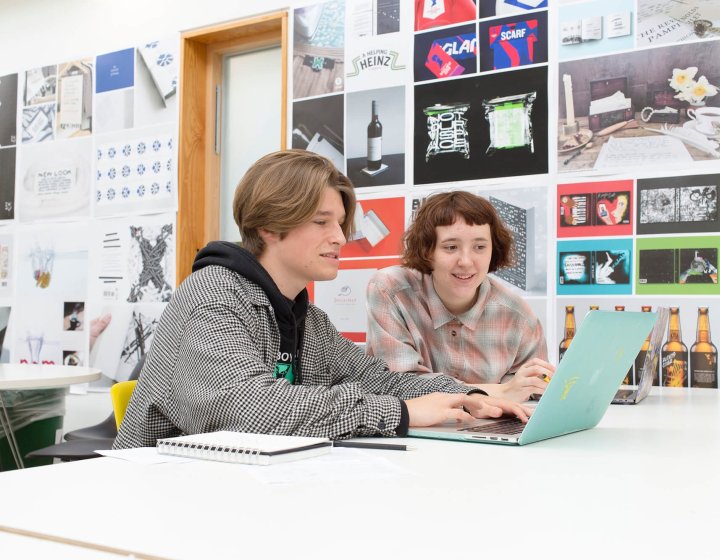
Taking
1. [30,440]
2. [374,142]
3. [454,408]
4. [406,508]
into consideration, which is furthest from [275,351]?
[374,142]

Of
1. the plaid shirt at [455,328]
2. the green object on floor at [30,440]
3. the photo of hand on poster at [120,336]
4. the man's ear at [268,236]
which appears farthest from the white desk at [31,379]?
the man's ear at [268,236]

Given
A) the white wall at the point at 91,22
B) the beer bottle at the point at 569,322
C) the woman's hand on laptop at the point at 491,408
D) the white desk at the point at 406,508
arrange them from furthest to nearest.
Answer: the white wall at the point at 91,22
the beer bottle at the point at 569,322
the woman's hand on laptop at the point at 491,408
the white desk at the point at 406,508

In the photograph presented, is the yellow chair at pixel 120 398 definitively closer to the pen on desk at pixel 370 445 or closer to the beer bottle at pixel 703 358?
the pen on desk at pixel 370 445

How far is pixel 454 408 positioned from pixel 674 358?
1715mm

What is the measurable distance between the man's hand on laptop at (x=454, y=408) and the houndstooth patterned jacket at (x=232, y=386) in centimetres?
6

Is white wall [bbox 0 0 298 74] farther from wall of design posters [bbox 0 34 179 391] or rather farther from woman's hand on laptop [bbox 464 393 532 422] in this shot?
woman's hand on laptop [bbox 464 393 532 422]

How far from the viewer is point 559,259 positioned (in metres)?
3.04

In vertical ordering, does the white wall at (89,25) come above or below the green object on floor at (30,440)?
above

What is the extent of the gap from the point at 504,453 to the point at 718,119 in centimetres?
211

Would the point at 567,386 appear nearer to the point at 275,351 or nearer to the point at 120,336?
the point at 275,351

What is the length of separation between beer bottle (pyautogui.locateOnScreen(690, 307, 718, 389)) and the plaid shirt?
829 mm

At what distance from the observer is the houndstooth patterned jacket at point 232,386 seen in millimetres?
1213

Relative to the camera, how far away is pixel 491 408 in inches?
57.1

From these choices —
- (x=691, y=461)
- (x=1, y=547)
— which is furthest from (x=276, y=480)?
(x=691, y=461)
